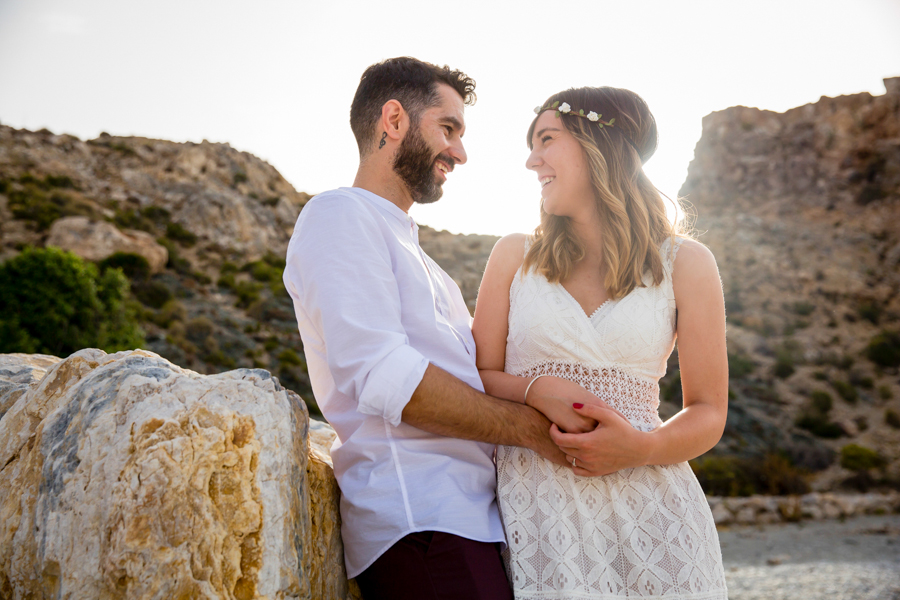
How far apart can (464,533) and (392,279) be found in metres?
0.82

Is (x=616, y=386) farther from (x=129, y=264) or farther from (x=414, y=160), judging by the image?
(x=129, y=264)

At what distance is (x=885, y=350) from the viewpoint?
25.1m

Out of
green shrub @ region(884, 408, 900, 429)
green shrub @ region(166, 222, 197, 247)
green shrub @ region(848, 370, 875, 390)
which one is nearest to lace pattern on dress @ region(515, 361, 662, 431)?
green shrub @ region(884, 408, 900, 429)

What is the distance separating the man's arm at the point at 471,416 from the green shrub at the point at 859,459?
20057mm

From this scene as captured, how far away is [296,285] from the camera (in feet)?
6.19

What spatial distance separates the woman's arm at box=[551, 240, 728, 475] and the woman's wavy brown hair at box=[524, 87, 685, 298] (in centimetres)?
17

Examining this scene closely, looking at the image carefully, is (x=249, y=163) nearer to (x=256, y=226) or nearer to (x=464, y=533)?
Answer: (x=256, y=226)

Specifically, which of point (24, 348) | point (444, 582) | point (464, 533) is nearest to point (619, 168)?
point (464, 533)

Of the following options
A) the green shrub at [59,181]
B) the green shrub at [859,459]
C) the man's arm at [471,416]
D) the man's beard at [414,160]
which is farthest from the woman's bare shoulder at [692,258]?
the green shrub at [59,181]

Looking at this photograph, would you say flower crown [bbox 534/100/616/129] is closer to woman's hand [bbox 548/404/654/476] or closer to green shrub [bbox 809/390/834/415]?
woman's hand [bbox 548/404/654/476]

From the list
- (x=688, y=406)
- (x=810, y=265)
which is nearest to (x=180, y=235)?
(x=688, y=406)

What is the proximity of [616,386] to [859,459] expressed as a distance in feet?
66.3

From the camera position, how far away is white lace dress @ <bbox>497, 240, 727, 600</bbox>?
181 cm

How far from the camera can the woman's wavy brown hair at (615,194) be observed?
7.46 ft
